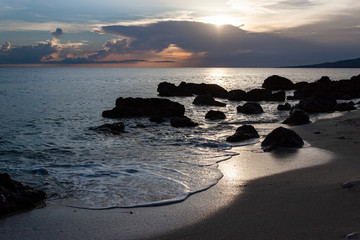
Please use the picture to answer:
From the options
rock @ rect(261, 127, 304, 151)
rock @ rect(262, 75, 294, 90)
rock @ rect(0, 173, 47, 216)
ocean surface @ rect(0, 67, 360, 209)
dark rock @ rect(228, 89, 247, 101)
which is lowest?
ocean surface @ rect(0, 67, 360, 209)

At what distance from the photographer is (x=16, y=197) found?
6.55 metres

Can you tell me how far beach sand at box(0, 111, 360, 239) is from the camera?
5.09 metres

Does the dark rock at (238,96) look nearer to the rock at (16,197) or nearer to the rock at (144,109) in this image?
the rock at (144,109)

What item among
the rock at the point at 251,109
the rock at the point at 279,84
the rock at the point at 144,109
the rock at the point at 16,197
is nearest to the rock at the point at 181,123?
the rock at the point at 144,109

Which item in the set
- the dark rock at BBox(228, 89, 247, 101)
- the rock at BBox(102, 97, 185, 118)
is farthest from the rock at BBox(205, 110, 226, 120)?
the dark rock at BBox(228, 89, 247, 101)

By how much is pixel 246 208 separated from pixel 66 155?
26.3ft

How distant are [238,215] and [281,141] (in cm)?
680

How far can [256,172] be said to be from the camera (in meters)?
8.98

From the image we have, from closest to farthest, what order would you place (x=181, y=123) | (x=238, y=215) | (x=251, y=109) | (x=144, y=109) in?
(x=238, y=215) < (x=181, y=123) < (x=144, y=109) < (x=251, y=109)

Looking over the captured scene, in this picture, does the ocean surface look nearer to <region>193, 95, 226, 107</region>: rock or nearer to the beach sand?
the beach sand

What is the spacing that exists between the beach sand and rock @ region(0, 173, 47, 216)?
249 mm

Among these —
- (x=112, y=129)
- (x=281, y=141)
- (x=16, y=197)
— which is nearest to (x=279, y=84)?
(x=112, y=129)

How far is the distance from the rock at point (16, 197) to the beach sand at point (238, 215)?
25 centimetres

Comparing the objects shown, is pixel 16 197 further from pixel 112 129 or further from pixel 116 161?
pixel 112 129
